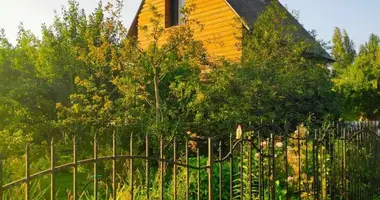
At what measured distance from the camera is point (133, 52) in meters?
8.53

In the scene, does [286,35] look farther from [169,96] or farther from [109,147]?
[109,147]

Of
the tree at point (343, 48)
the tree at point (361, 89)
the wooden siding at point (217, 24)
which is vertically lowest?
the tree at point (361, 89)

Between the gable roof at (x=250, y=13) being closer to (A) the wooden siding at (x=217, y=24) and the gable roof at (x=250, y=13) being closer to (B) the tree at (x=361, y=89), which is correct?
(A) the wooden siding at (x=217, y=24)

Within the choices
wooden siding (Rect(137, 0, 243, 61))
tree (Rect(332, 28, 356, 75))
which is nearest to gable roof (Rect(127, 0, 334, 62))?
wooden siding (Rect(137, 0, 243, 61))

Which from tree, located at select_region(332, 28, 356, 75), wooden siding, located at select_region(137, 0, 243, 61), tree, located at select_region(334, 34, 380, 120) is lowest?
tree, located at select_region(334, 34, 380, 120)

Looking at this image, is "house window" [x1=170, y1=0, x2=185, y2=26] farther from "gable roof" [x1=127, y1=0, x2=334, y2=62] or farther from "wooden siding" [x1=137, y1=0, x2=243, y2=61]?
"gable roof" [x1=127, y1=0, x2=334, y2=62]

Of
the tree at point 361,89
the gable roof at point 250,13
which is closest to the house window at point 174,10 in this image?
the gable roof at point 250,13

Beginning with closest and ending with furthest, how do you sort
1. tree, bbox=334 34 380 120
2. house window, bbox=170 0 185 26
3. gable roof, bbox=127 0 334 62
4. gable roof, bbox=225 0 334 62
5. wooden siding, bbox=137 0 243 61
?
gable roof, bbox=225 0 334 62, gable roof, bbox=127 0 334 62, wooden siding, bbox=137 0 243 61, house window, bbox=170 0 185 26, tree, bbox=334 34 380 120

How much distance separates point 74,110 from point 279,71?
527cm

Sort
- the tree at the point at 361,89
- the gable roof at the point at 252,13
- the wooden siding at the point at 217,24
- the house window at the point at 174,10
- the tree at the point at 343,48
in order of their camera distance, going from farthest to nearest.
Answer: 1. the tree at the point at 343,48
2. the tree at the point at 361,89
3. the house window at the point at 174,10
4. the wooden siding at the point at 217,24
5. the gable roof at the point at 252,13

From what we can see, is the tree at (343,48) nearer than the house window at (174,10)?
No

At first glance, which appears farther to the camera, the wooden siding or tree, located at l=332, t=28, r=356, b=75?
tree, located at l=332, t=28, r=356, b=75

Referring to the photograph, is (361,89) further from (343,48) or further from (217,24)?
(343,48)

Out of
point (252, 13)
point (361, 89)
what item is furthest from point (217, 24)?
point (361, 89)
